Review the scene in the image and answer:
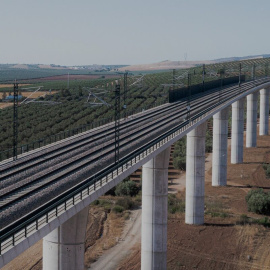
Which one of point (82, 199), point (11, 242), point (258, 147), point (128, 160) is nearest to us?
point (11, 242)

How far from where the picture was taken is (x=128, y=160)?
3203 cm

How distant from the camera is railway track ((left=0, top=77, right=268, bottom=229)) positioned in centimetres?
2552

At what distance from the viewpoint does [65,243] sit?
2847 cm

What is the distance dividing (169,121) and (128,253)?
49.1ft

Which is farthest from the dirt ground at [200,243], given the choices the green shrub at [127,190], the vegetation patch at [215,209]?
the green shrub at [127,190]

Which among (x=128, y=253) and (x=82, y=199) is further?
(x=128, y=253)

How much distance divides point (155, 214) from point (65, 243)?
1355 cm

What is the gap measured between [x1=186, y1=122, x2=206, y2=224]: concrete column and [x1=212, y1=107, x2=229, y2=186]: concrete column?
1416cm

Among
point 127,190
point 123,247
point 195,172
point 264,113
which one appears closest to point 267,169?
point 127,190

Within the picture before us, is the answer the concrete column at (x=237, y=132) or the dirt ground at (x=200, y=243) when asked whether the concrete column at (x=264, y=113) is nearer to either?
the concrete column at (x=237, y=132)

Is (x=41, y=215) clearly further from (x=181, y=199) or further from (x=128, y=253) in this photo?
(x=181, y=199)

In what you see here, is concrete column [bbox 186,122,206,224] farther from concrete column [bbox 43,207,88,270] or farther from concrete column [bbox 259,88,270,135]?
concrete column [bbox 259,88,270,135]

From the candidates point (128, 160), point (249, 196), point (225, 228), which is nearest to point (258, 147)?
point (249, 196)

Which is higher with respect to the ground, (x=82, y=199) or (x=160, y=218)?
(x=82, y=199)
